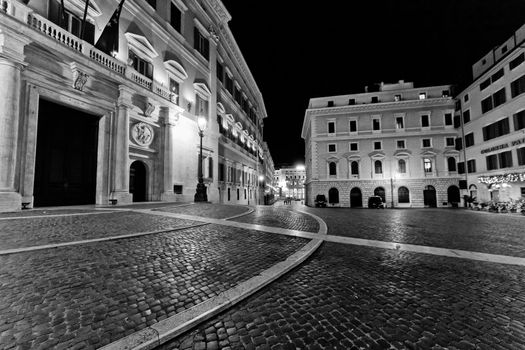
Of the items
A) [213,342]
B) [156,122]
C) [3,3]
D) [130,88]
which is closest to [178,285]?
[213,342]

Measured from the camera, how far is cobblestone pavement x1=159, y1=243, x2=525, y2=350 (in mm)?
1902

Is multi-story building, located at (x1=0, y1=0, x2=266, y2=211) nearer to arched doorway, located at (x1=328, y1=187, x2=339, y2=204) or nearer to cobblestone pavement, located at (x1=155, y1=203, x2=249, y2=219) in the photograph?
cobblestone pavement, located at (x1=155, y1=203, x2=249, y2=219)

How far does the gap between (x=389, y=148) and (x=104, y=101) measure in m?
35.2

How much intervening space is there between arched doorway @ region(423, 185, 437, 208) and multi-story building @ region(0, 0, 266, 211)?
29.9 metres

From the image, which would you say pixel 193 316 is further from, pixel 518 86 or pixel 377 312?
pixel 518 86

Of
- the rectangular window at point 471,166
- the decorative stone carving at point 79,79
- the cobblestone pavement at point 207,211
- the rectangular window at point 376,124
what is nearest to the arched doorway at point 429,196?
the rectangular window at point 471,166

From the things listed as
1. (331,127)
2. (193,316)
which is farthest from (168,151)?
(331,127)

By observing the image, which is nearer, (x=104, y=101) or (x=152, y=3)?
(x=104, y=101)

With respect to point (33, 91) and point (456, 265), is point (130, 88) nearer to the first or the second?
point (33, 91)

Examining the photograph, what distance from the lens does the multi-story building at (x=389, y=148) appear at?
107 feet

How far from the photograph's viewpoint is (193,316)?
2.11 m

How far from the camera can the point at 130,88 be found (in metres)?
13.7

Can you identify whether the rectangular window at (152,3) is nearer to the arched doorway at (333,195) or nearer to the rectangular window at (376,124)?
the arched doorway at (333,195)

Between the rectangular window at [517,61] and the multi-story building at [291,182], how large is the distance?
88441 mm
